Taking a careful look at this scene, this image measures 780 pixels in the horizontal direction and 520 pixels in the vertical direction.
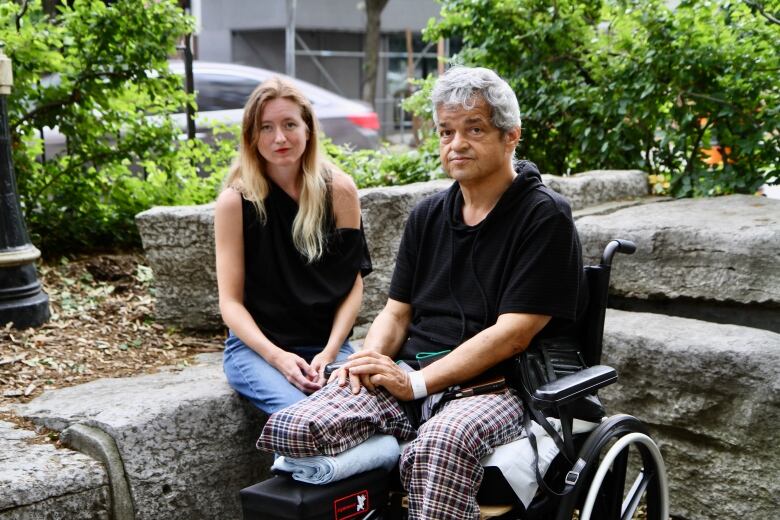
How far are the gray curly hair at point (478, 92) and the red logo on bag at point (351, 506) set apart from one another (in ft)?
3.75

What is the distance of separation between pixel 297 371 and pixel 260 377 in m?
0.13

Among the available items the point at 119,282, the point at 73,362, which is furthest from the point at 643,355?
the point at 119,282

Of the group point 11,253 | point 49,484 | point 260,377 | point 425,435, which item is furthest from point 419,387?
point 11,253

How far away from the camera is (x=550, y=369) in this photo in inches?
107

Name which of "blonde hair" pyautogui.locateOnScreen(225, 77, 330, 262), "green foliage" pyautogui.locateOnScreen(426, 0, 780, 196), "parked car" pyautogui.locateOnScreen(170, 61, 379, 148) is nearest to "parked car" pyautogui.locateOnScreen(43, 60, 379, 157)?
"parked car" pyautogui.locateOnScreen(170, 61, 379, 148)

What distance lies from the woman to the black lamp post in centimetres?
139

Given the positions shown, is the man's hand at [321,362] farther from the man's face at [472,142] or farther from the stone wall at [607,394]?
the man's face at [472,142]

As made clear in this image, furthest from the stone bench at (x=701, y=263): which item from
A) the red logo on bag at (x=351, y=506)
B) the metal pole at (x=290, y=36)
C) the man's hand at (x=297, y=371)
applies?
the metal pole at (x=290, y=36)

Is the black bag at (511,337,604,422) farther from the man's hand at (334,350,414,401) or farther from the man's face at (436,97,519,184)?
the man's face at (436,97,519,184)

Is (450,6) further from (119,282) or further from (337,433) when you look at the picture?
(337,433)

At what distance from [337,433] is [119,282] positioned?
9.19ft

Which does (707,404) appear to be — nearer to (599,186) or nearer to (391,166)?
(599,186)

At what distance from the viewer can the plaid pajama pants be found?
246 cm

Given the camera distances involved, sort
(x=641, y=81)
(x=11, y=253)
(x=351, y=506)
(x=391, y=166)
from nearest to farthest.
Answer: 1. (x=351, y=506)
2. (x=11, y=253)
3. (x=641, y=81)
4. (x=391, y=166)
